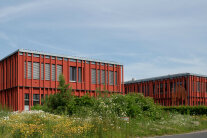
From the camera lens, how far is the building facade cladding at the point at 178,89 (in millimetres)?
55787

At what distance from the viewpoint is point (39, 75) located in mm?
38688

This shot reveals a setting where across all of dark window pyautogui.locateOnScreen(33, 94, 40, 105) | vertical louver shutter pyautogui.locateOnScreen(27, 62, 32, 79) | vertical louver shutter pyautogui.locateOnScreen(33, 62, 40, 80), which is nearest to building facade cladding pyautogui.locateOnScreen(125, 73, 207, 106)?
dark window pyautogui.locateOnScreen(33, 94, 40, 105)

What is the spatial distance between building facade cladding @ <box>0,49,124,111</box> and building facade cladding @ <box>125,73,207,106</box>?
1609 cm

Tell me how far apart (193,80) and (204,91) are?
16.4 feet

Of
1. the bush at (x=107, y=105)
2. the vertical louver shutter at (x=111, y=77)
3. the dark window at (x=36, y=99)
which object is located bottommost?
the dark window at (x=36, y=99)

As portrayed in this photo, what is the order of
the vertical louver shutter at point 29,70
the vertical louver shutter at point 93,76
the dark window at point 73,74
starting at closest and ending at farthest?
the vertical louver shutter at point 29,70
the dark window at point 73,74
the vertical louver shutter at point 93,76

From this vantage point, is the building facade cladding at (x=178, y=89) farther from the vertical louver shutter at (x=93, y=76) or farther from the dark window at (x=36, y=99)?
the dark window at (x=36, y=99)

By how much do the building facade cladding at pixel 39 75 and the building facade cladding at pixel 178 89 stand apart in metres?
16.1

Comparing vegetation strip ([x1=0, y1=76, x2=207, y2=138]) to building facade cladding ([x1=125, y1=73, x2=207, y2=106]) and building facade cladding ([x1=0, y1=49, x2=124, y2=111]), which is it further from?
building facade cladding ([x1=125, y1=73, x2=207, y2=106])

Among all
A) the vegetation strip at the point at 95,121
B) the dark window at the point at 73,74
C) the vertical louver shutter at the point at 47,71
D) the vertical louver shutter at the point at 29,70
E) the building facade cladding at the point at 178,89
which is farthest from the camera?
the building facade cladding at the point at 178,89

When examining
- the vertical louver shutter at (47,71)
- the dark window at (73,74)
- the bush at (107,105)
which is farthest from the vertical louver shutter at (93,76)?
the bush at (107,105)

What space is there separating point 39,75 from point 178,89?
2847cm

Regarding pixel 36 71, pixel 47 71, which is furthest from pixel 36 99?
pixel 47 71

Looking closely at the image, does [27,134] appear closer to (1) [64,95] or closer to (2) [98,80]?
(1) [64,95]
